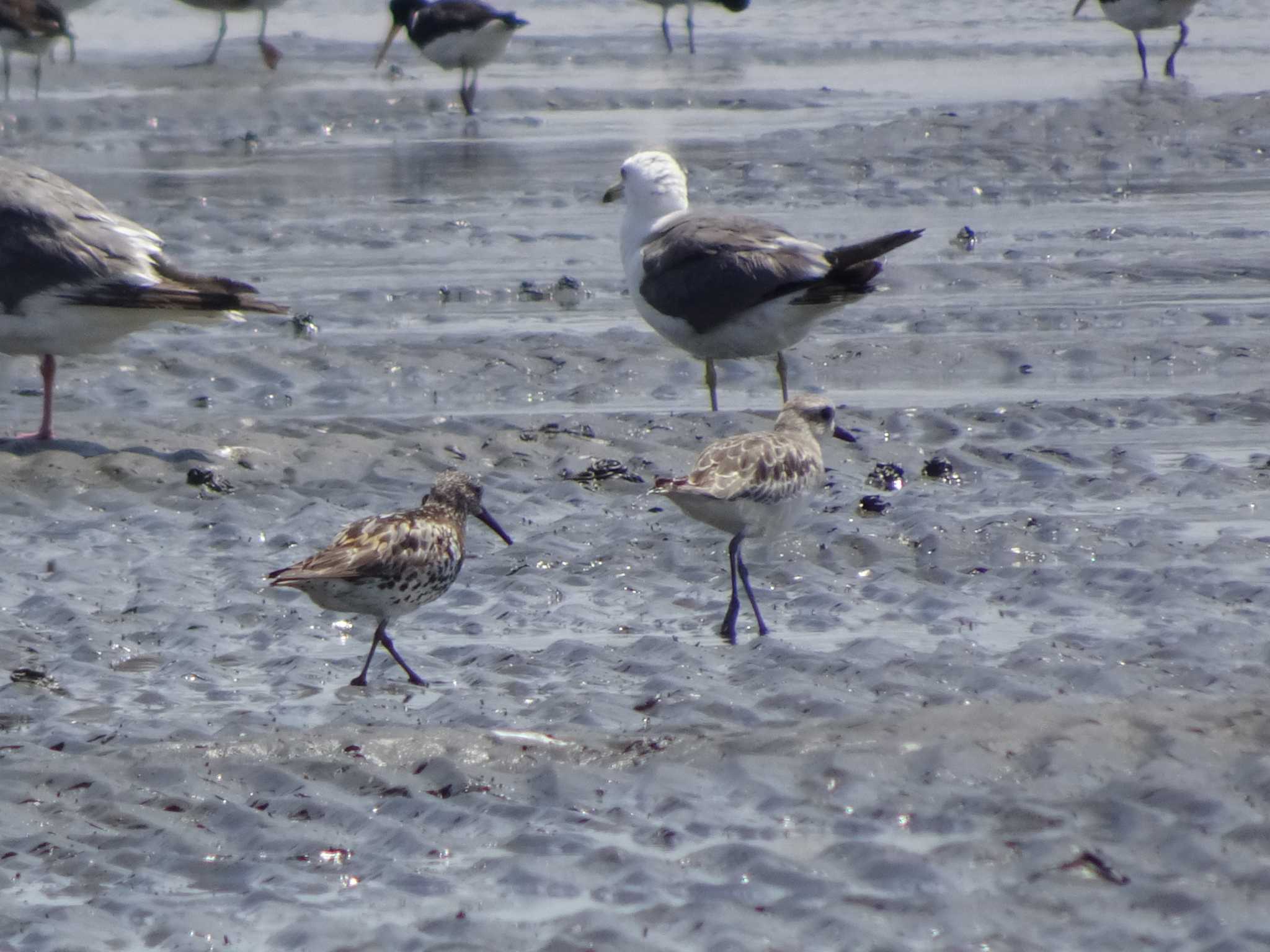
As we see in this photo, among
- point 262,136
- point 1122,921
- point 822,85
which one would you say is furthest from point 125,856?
point 822,85

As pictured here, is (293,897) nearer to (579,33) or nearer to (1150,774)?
(1150,774)

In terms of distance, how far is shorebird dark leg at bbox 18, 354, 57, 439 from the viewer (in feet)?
27.7

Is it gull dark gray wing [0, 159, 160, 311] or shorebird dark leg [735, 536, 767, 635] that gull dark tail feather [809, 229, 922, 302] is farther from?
gull dark gray wing [0, 159, 160, 311]

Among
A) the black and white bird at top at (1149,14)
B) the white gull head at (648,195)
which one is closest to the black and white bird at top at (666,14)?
the black and white bird at top at (1149,14)

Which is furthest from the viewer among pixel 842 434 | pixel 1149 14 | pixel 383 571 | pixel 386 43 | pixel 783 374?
pixel 386 43

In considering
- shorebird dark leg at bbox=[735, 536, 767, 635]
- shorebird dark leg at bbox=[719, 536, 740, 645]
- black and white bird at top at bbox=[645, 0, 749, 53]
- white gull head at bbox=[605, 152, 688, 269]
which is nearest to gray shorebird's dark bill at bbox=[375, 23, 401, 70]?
black and white bird at top at bbox=[645, 0, 749, 53]

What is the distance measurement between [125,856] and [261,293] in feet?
24.9

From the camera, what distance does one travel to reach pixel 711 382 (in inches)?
366

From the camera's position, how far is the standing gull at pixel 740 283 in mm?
8758

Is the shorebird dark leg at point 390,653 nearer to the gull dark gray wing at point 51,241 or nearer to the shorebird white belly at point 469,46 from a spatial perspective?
the gull dark gray wing at point 51,241

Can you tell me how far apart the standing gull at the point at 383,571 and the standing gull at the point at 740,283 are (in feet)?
10.6

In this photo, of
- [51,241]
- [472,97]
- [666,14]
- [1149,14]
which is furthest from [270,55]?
[51,241]

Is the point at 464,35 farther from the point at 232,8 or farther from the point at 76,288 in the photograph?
the point at 76,288

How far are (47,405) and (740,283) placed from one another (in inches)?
127
